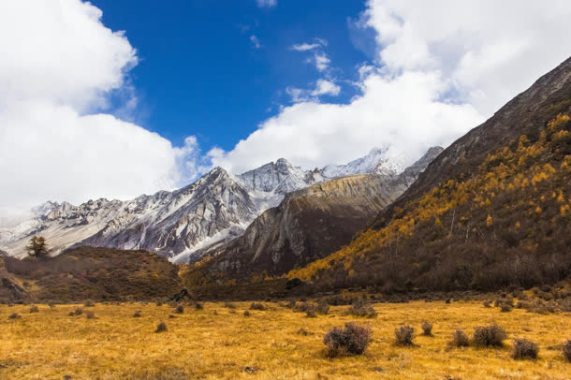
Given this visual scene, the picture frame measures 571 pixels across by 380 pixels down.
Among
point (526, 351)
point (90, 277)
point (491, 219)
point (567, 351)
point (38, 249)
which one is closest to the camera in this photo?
point (567, 351)

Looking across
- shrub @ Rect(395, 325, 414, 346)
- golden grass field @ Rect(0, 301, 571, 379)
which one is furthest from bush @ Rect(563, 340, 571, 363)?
shrub @ Rect(395, 325, 414, 346)

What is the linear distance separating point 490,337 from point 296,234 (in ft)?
464

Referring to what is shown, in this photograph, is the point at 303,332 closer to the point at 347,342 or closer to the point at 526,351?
the point at 347,342

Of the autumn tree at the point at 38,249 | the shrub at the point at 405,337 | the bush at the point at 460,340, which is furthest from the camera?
the autumn tree at the point at 38,249

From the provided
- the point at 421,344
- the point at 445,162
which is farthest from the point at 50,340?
the point at 445,162

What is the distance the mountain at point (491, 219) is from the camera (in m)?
52.0

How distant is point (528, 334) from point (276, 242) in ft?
472

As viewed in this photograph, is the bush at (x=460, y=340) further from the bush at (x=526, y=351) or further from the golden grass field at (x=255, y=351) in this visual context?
the bush at (x=526, y=351)

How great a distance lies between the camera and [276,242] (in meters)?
163

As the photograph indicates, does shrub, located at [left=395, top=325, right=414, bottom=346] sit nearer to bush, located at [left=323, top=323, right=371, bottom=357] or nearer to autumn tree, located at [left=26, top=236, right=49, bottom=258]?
bush, located at [left=323, top=323, right=371, bottom=357]

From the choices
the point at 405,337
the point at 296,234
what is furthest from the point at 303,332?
the point at 296,234

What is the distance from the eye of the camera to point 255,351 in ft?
61.4

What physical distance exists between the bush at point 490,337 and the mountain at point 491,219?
33.4 m

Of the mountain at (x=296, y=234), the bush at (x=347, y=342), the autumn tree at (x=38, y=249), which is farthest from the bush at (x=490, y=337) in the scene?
the mountain at (x=296, y=234)
